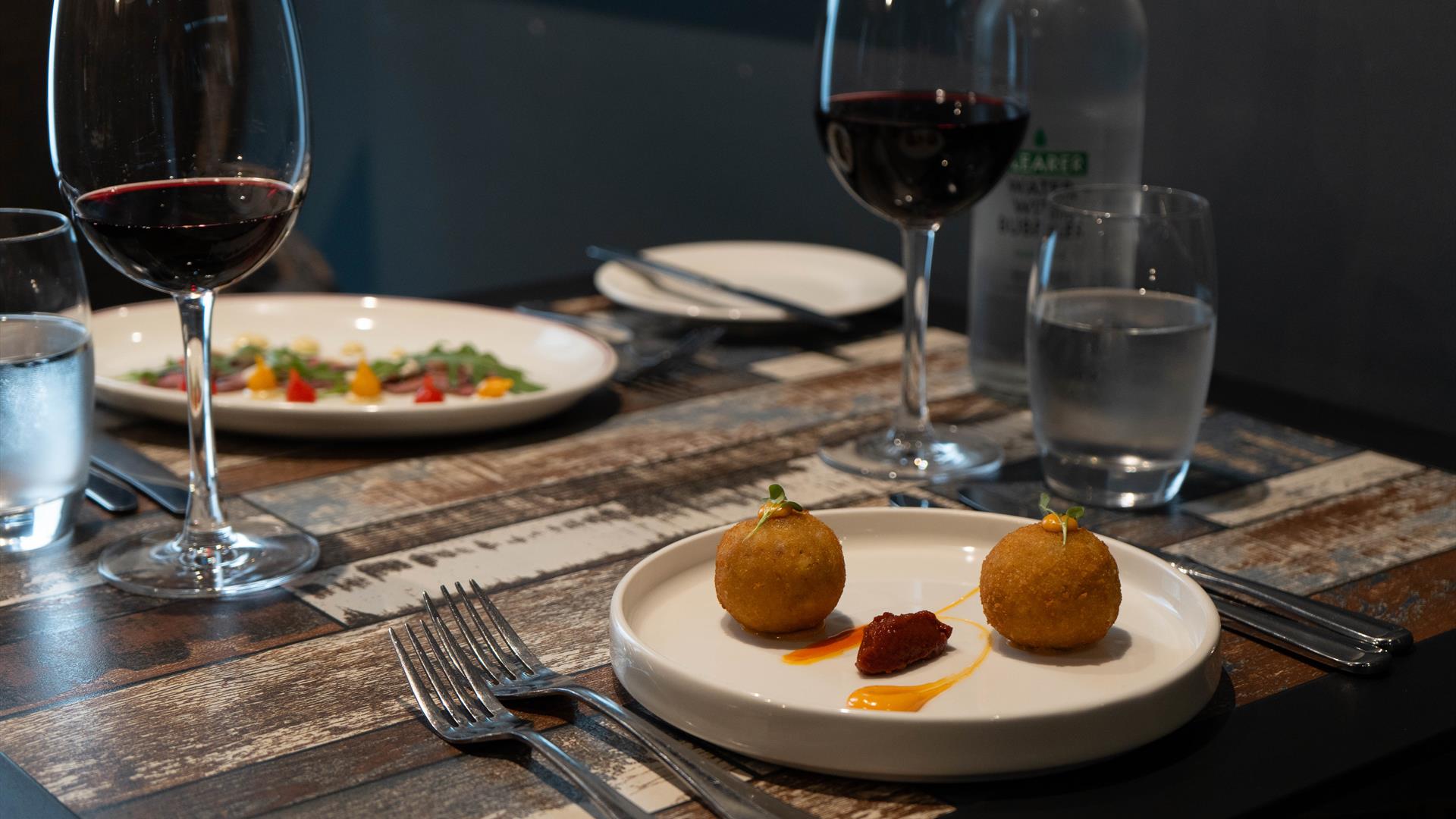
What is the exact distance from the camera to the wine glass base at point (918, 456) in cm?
119

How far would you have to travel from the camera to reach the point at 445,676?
0.80 metres

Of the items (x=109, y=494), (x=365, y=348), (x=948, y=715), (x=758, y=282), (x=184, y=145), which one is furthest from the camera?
(x=758, y=282)

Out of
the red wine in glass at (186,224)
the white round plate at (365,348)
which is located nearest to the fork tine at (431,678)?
the red wine in glass at (186,224)

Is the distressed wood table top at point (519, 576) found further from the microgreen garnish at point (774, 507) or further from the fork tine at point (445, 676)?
the microgreen garnish at point (774, 507)

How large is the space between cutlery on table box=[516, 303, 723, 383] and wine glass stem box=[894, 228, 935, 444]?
30 cm

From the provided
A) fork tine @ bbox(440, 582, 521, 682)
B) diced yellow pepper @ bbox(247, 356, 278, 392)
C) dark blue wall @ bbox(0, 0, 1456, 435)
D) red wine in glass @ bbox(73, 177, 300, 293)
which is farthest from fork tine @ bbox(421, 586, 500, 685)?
dark blue wall @ bbox(0, 0, 1456, 435)

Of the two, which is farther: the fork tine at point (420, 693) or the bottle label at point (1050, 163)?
the bottle label at point (1050, 163)

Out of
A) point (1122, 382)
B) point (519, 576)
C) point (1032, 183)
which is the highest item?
point (1032, 183)

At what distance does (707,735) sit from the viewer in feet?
2.31

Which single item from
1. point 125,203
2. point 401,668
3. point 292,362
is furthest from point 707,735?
point 292,362

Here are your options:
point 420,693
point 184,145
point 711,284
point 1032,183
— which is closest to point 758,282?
point 711,284

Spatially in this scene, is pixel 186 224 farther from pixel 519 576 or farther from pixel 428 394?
pixel 428 394

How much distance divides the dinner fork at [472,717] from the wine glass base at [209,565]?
Answer: 154 mm

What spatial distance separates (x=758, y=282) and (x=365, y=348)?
1.85 feet
